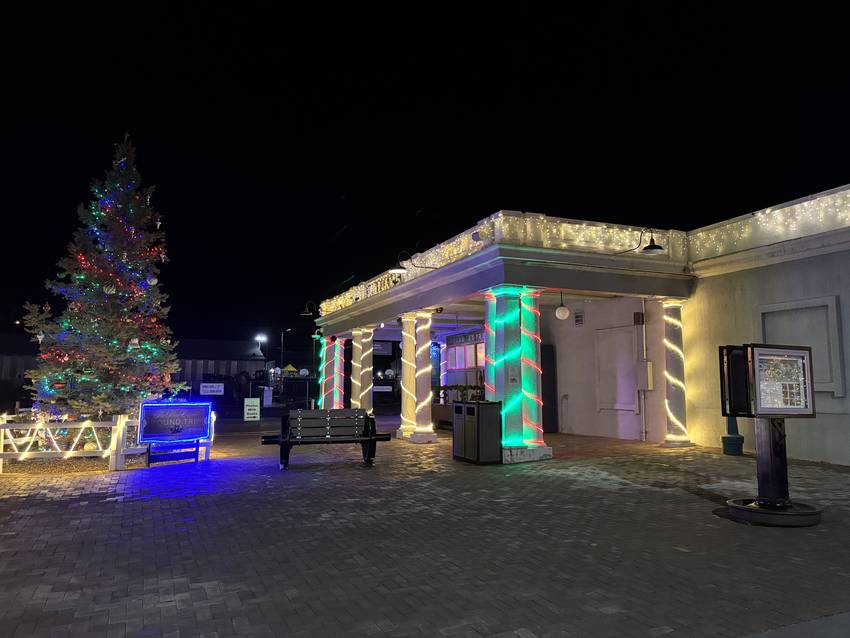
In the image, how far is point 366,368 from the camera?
62.3 feet

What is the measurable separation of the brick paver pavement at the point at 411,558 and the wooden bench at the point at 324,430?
4.10 feet

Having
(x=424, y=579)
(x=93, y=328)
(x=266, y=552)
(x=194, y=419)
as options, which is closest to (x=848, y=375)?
(x=424, y=579)

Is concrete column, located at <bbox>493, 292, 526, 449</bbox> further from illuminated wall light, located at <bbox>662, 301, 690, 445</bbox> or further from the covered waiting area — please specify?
illuminated wall light, located at <bbox>662, 301, 690, 445</bbox>

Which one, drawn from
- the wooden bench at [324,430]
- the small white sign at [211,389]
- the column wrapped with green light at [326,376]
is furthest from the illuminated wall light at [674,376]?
the small white sign at [211,389]

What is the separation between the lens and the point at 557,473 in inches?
373

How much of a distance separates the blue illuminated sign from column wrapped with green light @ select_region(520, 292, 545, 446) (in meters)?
6.39

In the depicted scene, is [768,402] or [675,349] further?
[675,349]

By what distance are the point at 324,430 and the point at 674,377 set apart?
813 cm

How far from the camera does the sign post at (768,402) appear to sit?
238 inches

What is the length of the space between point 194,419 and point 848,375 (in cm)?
1229

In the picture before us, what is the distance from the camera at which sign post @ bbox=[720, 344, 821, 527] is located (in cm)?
605

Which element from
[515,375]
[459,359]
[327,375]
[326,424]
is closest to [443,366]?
[459,359]

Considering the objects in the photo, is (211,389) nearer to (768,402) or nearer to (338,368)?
(338,368)

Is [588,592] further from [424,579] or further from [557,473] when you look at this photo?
[557,473]
